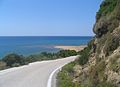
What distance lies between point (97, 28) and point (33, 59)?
19.8 meters

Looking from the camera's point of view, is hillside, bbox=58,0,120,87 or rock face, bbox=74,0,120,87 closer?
rock face, bbox=74,0,120,87

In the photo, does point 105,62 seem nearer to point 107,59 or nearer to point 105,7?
point 107,59

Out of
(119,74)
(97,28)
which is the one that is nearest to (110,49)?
(119,74)

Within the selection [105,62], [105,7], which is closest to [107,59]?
[105,62]

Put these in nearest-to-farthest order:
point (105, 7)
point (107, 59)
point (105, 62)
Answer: point (105, 62), point (107, 59), point (105, 7)

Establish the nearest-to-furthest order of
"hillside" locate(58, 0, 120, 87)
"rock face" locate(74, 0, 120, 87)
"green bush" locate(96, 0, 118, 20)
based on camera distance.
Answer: "rock face" locate(74, 0, 120, 87) < "hillside" locate(58, 0, 120, 87) < "green bush" locate(96, 0, 118, 20)

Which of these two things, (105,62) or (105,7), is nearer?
(105,62)

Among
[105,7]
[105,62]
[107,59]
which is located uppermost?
[105,7]

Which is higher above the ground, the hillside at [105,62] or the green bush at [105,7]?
the green bush at [105,7]

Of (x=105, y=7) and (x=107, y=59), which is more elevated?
(x=105, y=7)

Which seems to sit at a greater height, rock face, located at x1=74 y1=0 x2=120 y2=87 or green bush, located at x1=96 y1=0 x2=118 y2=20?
green bush, located at x1=96 y1=0 x2=118 y2=20

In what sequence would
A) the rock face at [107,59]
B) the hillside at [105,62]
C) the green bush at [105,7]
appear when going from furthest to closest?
the green bush at [105,7]
the hillside at [105,62]
the rock face at [107,59]

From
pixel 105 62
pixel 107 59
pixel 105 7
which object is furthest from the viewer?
pixel 105 7

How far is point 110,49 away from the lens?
18578 millimetres
